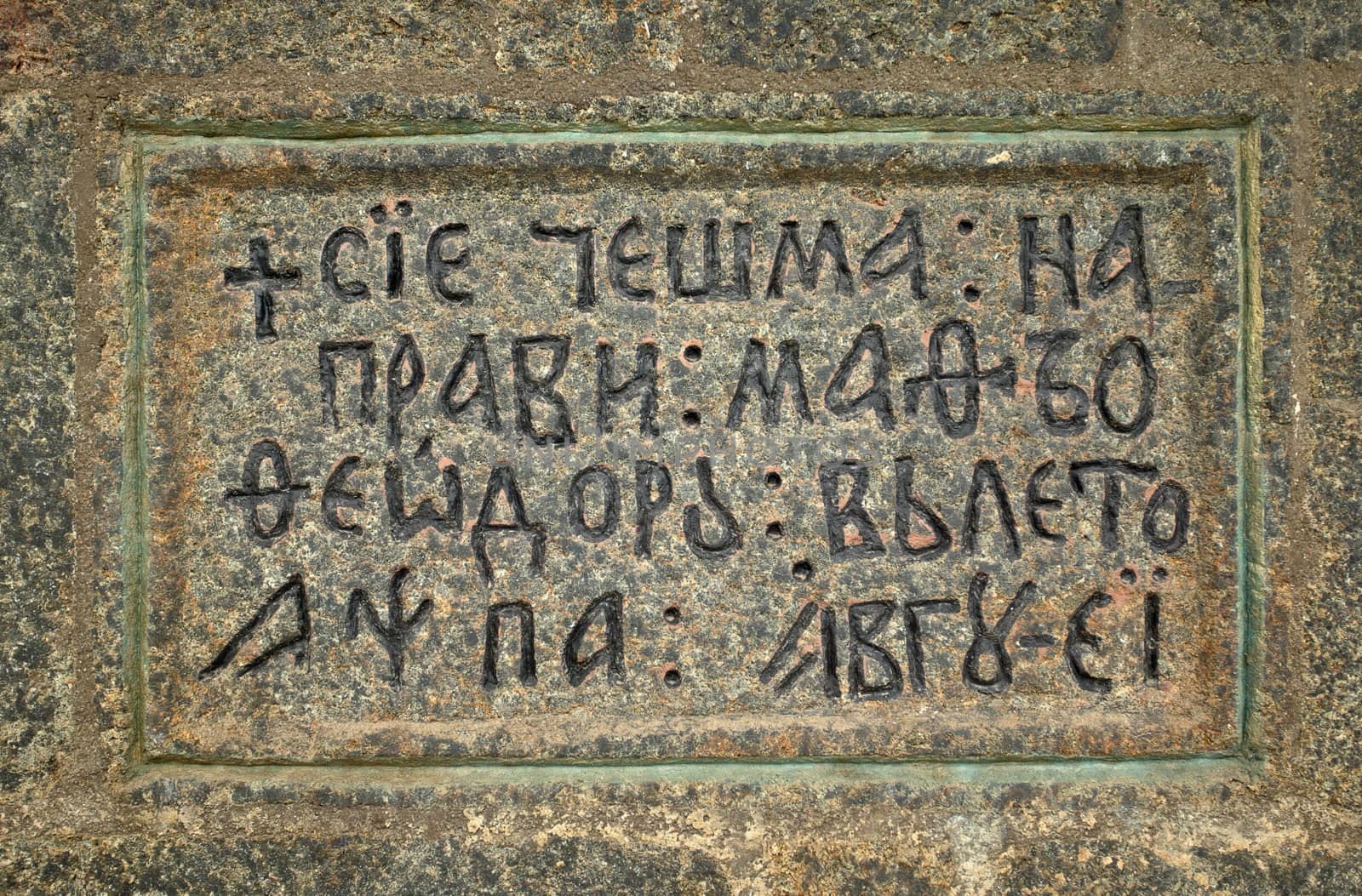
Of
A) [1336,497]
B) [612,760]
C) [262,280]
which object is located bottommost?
[612,760]

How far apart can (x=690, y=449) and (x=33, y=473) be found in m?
1.09

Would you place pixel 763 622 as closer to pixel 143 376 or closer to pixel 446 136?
pixel 446 136

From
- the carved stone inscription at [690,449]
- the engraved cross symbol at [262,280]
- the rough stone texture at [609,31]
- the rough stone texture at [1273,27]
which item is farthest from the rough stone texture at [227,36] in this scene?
the rough stone texture at [1273,27]

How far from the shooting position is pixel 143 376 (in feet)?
5.83

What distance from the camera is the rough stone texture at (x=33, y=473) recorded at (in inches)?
69.0

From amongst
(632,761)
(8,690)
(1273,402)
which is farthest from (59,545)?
(1273,402)

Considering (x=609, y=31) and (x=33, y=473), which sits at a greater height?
(x=609, y=31)

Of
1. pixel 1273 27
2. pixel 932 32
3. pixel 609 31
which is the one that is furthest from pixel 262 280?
pixel 1273 27

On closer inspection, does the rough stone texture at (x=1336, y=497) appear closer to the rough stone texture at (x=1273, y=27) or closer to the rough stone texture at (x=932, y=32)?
the rough stone texture at (x=1273, y=27)

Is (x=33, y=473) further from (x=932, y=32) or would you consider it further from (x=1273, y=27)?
(x=1273, y=27)

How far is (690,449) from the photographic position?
1.78 meters

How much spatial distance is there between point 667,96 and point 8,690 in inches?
57.9

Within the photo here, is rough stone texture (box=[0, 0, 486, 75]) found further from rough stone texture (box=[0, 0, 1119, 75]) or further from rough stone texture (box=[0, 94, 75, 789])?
rough stone texture (box=[0, 94, 75, 789])

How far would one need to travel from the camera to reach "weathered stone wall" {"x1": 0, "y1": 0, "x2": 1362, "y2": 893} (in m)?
1.75
